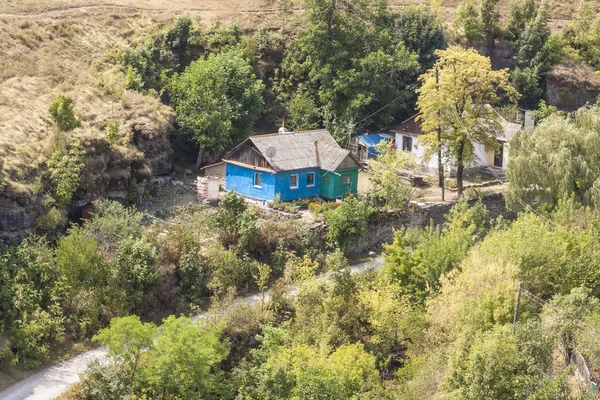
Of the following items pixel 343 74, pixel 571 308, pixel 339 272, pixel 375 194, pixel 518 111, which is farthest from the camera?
pixel 518 111

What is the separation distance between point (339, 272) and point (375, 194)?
8792 mm

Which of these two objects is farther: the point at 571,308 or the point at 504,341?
the point at 571,308

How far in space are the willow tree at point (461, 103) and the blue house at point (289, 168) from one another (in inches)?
197

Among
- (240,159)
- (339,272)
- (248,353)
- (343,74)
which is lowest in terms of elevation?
(248,353)

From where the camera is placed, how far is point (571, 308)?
30.6 meters

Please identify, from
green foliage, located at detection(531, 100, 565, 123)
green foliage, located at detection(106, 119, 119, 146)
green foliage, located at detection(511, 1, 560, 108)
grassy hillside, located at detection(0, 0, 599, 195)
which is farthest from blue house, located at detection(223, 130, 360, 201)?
green foliage, located at detection(511, 1, 560, 108)

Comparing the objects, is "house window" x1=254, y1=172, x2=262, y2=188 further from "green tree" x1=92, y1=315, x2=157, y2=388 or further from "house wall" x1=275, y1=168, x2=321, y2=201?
"green tree" x1=92, y1=315, x2=157, y2=388

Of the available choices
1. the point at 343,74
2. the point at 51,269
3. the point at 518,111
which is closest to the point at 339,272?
the point at 51,269

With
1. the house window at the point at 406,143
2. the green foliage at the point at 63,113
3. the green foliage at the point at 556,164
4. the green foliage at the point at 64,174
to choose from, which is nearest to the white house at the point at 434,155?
the house window at the point at 406,143

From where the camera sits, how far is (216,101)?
46.2 metres

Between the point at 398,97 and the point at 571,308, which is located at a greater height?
the point at 398,97

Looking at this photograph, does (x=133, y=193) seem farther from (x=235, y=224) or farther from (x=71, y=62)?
(x=71, y=62)

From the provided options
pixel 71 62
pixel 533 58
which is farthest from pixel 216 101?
pixel 533 58

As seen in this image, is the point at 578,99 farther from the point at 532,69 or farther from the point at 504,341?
the point at 504,341
